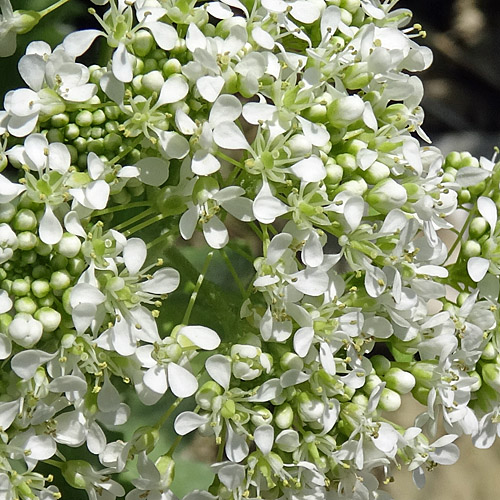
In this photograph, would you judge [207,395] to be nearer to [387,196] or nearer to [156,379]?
[156,379]

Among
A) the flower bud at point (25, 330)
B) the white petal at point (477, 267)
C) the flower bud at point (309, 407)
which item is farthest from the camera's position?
the white petal at point (477, 267)

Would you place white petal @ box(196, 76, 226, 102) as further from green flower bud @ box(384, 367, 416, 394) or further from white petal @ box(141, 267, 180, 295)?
green flower bud @ box(384, 367, 416, 394)

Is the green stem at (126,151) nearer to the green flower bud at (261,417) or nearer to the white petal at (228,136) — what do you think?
the white petal at (228,136)

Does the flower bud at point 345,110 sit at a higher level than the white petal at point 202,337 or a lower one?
higher

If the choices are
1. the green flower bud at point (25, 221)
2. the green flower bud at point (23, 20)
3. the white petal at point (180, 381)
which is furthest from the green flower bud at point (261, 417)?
the green flower bud at point (23, 20)

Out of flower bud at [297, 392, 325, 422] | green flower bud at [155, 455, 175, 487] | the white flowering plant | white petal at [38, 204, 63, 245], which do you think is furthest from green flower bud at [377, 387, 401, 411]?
white petal at [38, 204, 63, 245]

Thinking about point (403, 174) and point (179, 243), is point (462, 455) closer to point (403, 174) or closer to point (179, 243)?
point (179, 243)

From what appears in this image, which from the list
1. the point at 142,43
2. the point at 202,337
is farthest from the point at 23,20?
the point at 202,337
